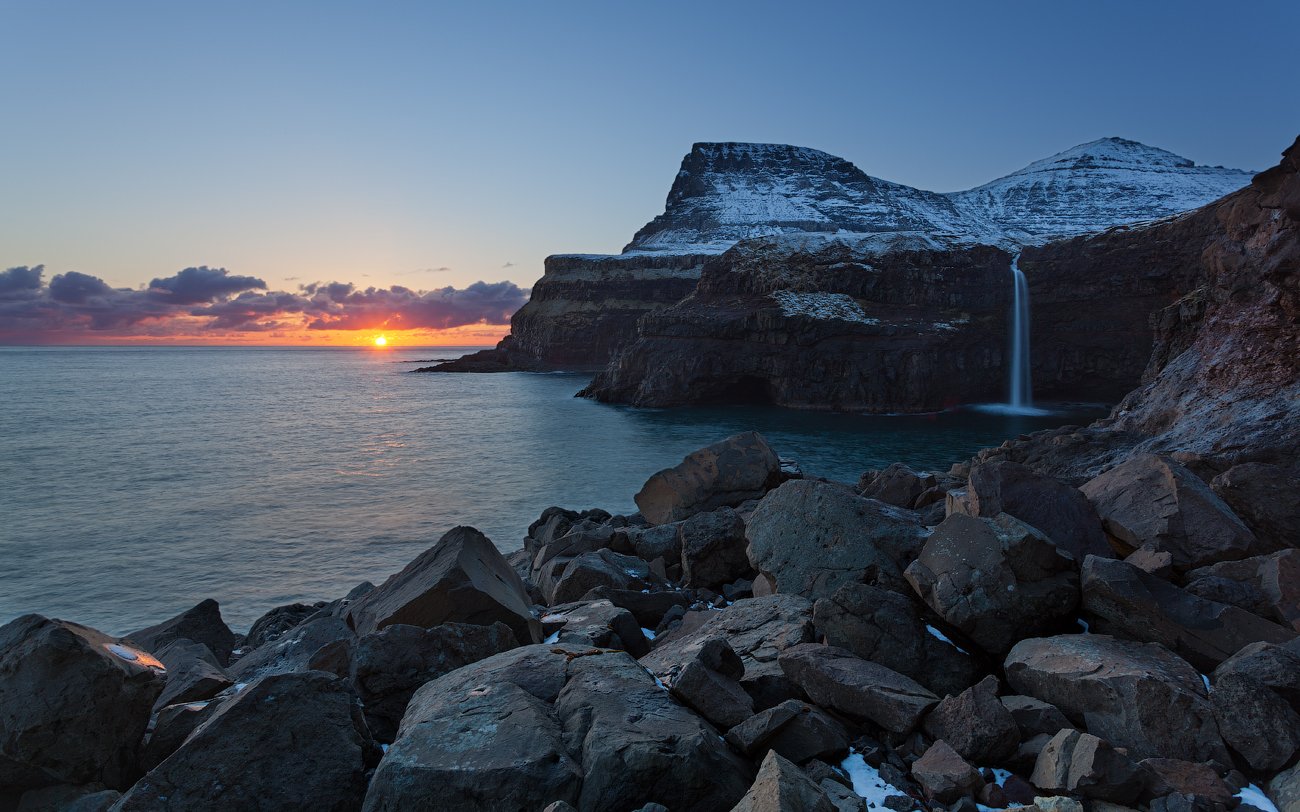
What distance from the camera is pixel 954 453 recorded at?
134 feet

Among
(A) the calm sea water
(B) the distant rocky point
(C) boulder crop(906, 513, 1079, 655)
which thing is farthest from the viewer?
(B) the distant rocky point

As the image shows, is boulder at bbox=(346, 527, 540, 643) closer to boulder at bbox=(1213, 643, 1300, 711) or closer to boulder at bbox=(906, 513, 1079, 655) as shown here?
boulder at bbox=(906, 513, 1079, 655)

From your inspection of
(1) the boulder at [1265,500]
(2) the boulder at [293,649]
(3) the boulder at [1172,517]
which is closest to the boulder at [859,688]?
(3) the boulder at [1172,517]

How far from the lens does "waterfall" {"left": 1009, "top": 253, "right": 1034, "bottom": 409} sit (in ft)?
216

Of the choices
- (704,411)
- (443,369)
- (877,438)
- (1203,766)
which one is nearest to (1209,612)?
(1203,766)

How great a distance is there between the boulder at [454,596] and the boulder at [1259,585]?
6.66 meters

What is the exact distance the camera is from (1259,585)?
265 inches

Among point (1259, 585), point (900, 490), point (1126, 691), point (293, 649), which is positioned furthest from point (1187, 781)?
point (900, 490)

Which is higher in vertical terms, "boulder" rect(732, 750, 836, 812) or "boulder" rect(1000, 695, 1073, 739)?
"boulder" rect(732, 750, 836, 812)

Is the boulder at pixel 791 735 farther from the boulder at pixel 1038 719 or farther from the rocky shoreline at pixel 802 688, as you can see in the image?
the boulder at pixel 1038 719

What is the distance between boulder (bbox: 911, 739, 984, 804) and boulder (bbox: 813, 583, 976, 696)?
49.2 inches

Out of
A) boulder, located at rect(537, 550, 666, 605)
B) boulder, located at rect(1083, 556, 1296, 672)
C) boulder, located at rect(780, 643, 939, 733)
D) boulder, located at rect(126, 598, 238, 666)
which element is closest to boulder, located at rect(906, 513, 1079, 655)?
boulder, located at rect(1083, 556, 1296, 672)

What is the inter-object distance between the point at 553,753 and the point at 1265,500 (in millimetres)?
9192

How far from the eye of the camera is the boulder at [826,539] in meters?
7.95
